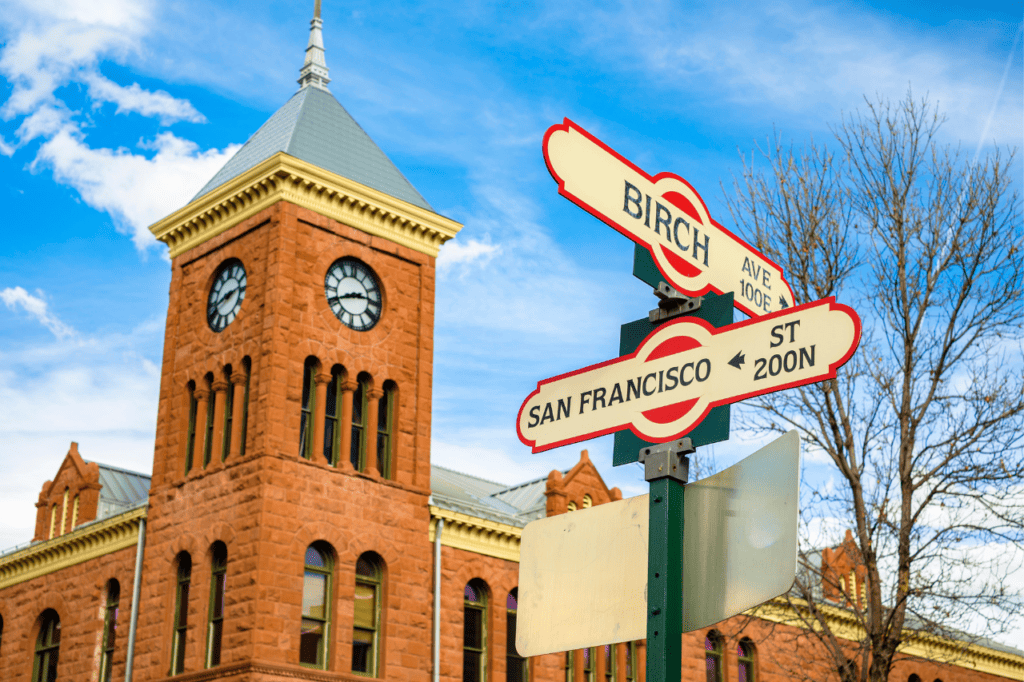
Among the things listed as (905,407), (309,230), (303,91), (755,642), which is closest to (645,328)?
(905,407)

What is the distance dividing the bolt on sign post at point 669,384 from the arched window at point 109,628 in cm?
2488

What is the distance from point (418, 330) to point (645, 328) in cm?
2353

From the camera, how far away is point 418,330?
2808 cm

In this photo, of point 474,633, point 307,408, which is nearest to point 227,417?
point 307,408

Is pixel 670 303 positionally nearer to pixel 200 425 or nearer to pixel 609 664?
pixel 200 425

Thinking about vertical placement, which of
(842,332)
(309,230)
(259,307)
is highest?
(309,230)

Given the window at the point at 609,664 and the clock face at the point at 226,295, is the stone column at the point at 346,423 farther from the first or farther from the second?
the window at the point at 609,664

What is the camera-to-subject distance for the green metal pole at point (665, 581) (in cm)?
389

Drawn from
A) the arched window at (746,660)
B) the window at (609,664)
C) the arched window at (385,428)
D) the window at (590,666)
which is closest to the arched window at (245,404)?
the arched window at (385,428)

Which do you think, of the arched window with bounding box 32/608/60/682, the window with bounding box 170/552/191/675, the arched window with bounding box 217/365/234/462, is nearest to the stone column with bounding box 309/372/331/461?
the arched window with bounding box 217/365/234/462

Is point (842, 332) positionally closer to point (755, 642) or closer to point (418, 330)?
point (418, 330)

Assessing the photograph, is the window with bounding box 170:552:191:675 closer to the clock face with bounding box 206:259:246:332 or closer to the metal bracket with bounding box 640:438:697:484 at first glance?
the clock face with bounding box 206:259:246:332

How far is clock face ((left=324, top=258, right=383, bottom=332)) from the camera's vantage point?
2677 cm

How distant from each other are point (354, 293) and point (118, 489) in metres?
9.49
